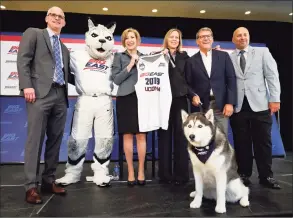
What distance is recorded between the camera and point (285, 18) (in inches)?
194

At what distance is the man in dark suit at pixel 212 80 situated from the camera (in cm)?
249

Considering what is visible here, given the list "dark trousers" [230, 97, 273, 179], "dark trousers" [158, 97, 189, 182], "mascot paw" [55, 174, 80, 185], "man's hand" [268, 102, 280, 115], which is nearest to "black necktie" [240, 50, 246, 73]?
"dark trousers" [230, 97, 273, 179]

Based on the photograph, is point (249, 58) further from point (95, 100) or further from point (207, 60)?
point (95, 100)

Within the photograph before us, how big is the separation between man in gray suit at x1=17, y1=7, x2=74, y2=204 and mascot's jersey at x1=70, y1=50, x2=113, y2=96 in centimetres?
18

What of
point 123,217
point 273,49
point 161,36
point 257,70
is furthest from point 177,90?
point 273,49

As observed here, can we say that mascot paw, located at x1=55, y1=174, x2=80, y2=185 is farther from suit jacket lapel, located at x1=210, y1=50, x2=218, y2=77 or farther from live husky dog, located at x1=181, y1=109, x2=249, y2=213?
suit jacket lapel, located at x1=210, y1=50, x2=218, y2=77

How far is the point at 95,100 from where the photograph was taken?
270 cm

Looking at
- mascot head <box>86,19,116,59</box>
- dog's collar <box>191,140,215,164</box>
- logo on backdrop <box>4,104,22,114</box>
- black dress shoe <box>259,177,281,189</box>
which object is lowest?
black dress shoe <box>259,177,281,189</box>

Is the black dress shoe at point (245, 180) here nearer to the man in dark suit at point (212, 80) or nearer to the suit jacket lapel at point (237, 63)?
the man in dark suit at point (212, 80)

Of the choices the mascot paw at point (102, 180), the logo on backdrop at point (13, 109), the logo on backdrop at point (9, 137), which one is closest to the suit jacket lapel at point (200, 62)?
the mascot paw at point (102, 180)

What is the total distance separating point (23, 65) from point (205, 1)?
11.1 ft

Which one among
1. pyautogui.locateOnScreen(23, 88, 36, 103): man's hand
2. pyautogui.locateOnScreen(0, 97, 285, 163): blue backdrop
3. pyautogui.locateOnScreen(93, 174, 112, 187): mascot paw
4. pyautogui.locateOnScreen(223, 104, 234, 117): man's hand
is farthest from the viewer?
pyautogui.locateOnScreen(0, 97, 285, 163): blue backdrop

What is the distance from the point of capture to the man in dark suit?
8.16ft

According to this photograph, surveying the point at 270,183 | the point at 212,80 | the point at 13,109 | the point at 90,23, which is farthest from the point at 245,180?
the point at 13,109
